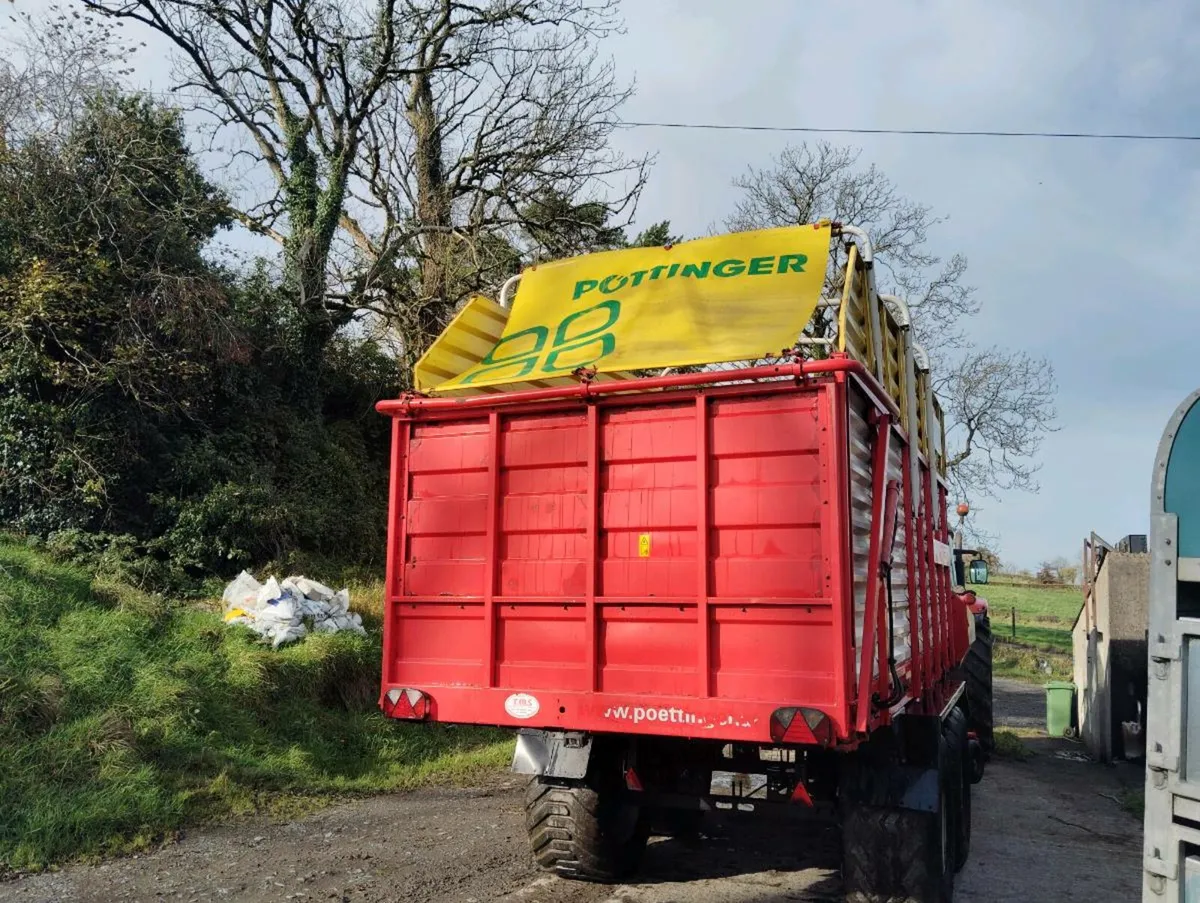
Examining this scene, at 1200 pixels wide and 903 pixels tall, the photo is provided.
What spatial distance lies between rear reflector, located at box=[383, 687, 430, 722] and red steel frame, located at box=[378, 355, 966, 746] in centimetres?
3

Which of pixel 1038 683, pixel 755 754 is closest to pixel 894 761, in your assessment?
pixel 755 754

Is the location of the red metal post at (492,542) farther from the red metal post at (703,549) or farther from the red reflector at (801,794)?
the red reflector at (801,794)

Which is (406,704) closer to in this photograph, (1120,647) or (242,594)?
(242,594)

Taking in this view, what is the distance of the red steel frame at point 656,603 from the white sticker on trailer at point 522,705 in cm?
2

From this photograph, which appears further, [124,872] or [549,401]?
[124,872]

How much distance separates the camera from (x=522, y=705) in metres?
4.59

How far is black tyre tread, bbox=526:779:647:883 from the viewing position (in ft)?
16.6

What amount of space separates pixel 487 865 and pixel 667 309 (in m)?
3.64

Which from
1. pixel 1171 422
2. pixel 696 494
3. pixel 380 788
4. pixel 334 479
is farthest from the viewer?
pixel 334 479

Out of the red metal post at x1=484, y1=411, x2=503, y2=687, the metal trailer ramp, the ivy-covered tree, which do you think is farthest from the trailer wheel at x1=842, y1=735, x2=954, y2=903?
the ivy-covered tree

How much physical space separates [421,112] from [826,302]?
14.3m

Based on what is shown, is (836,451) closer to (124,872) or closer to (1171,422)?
(1171,422)

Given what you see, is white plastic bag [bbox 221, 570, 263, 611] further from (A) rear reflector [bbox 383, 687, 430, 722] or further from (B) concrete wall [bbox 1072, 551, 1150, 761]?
(B) concrete wall [bbox 1072, 551, 1150, 761]

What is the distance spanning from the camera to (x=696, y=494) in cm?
435
